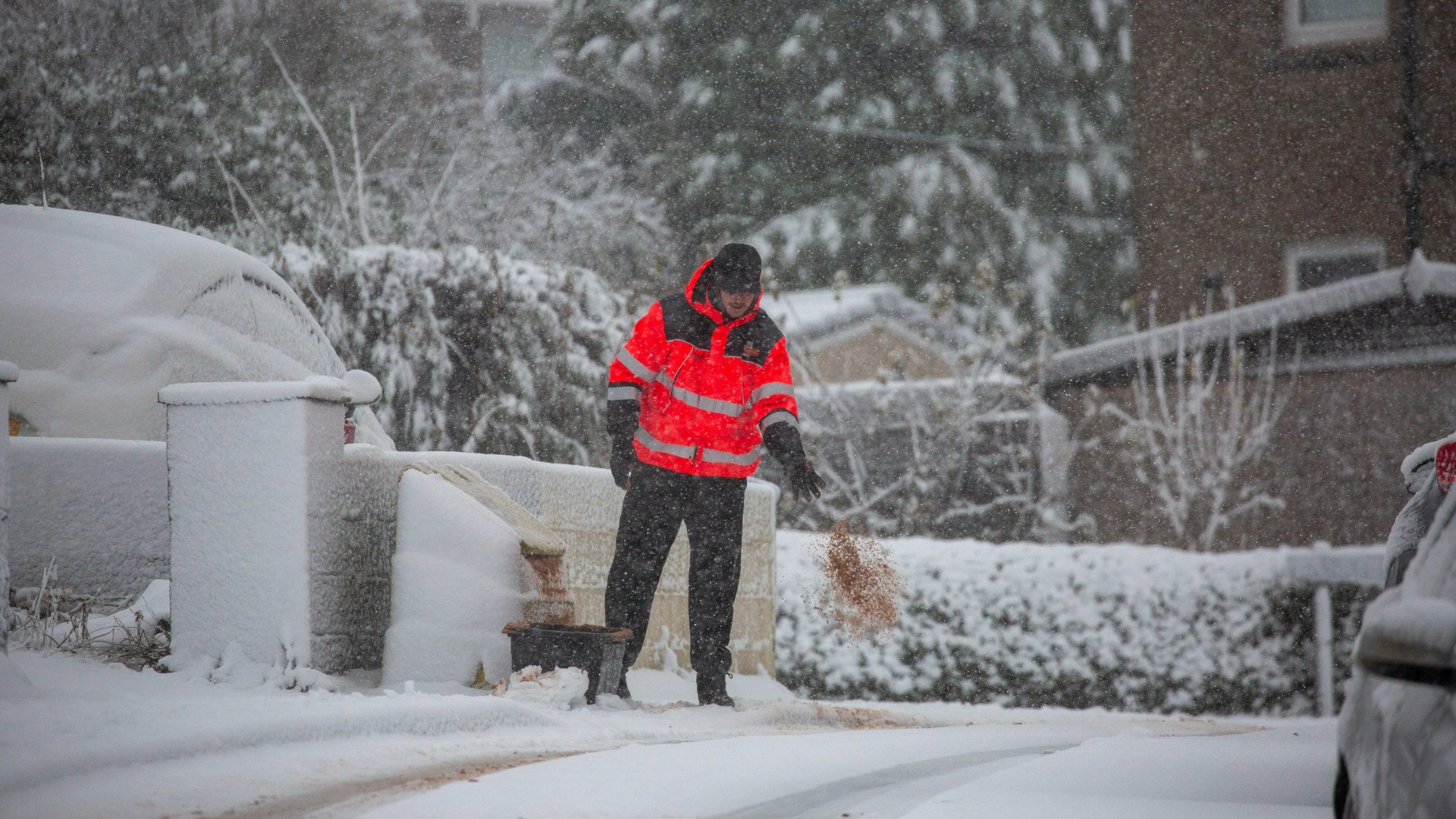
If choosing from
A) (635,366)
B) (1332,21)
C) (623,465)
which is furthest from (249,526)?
(1332,21)

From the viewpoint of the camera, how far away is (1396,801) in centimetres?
219

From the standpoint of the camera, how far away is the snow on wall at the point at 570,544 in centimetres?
620

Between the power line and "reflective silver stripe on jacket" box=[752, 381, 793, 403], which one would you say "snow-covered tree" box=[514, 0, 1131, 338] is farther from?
"reflective silver stripe on jacket" box=[752, 381, 793, 403]

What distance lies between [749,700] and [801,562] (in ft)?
8.93

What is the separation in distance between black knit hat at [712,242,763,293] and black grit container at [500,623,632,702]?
139cm

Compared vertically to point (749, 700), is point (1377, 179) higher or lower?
higher

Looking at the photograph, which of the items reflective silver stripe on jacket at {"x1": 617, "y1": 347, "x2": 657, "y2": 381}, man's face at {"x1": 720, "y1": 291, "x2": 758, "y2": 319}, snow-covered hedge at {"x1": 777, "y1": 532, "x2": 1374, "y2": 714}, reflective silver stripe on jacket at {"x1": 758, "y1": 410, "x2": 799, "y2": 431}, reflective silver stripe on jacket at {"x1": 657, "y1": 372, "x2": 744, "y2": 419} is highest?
man's face at {"x1": 720, "y1": 291, "x2": 758, "y2": 319}

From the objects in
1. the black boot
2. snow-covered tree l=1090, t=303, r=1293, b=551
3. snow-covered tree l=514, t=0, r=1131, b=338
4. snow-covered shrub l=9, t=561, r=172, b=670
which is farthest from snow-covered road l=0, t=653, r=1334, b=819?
snow-covered tree l=514, t=0, r=1131, b=338

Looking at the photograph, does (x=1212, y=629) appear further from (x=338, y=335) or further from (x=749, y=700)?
(x=338, y=335)

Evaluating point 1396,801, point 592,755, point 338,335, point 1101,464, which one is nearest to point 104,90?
point 338,335

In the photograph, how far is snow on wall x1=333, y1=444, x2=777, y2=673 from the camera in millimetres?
6195

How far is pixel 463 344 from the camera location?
1175 cm

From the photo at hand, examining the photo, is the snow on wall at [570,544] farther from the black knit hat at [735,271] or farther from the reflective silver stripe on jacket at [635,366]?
the black knit hat at [735,271]

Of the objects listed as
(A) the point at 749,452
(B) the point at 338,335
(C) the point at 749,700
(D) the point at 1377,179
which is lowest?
(C) the point at 749,700
